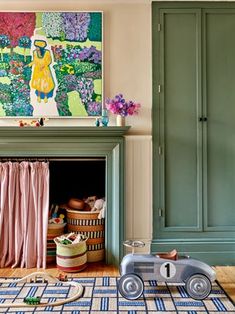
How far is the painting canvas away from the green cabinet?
0.62 metres

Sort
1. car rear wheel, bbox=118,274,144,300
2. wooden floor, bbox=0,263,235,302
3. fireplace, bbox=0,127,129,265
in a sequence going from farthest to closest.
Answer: fireplace, bbox=0,127,129,265 → wooden floor, bbox=0,263,235,302 → car rear wheel, bbox=118,274,144,300

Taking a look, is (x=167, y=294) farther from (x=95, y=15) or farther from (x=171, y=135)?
(x=95, y=15)

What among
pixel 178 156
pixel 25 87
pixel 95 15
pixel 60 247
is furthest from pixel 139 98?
pixel 60 247

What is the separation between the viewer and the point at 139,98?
310 centimetres

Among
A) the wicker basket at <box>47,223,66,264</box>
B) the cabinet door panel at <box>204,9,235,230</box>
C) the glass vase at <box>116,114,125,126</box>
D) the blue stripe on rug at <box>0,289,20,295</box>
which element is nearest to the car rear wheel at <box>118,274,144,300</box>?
the blue stripe on rug at <box>0,289,20,295</box>

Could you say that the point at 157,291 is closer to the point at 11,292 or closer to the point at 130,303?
the point at 130,303

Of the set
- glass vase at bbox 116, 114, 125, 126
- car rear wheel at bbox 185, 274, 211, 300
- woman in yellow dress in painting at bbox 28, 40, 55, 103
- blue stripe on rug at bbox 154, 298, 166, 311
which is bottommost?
blue stripe on rug at bbox 154, 298, 166, 311

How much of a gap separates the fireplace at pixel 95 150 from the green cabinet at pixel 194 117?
357mm

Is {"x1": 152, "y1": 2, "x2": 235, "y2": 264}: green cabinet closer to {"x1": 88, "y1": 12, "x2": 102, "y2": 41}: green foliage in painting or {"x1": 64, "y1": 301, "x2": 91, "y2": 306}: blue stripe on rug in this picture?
{"x1": 88, "y1": 12, "x2": 102, "y2": 41}: green foliage in painting

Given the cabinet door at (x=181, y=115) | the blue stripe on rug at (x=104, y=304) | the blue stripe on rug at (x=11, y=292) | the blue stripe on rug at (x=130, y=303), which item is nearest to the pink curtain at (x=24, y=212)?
the blue stripe on rug at (x=11, y=292)

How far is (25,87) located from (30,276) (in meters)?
1.65

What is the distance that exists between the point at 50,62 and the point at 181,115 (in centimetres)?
131

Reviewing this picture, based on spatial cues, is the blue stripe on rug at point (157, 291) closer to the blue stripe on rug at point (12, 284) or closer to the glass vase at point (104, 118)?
the blue stripe on rug at point (12, 284)

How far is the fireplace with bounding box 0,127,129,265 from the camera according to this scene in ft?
9.61
